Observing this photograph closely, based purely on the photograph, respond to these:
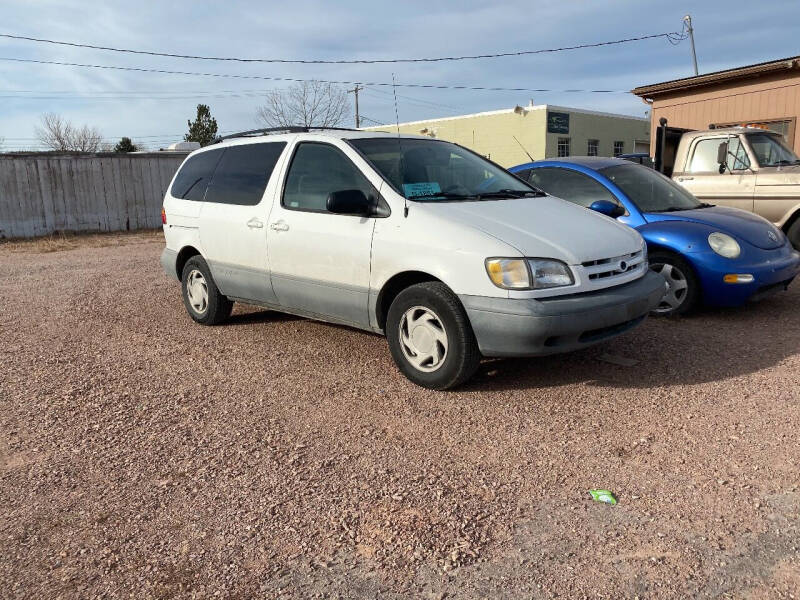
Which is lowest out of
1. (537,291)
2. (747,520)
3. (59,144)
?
(747,520)

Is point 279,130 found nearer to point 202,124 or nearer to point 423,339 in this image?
point 423,339

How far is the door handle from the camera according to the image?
499 centimetres

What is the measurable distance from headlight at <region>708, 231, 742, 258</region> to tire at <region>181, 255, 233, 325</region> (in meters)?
4.47

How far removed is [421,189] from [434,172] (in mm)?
312

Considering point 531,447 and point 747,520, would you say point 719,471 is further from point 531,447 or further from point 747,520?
point 531,447

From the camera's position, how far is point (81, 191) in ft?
54.2

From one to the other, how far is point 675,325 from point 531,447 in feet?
9.71

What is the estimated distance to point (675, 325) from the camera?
228 inches

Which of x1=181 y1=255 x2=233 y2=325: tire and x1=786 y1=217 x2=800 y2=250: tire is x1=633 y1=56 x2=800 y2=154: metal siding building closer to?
x1=786 y1=217 x2=800 y2=250: tire

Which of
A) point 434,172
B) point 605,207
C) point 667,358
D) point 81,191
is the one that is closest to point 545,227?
point 434,172

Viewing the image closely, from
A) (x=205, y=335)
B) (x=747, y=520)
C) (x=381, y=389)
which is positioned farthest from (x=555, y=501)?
(x=205, y=335)

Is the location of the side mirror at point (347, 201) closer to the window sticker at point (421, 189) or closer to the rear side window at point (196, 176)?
the window sticker at point (421, 189)

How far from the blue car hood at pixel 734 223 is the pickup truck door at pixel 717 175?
2408 millimetres

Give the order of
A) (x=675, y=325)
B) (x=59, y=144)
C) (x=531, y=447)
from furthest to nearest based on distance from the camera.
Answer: (x=59, y=144) < (x=675, y=325) < (x=531, y=447)
